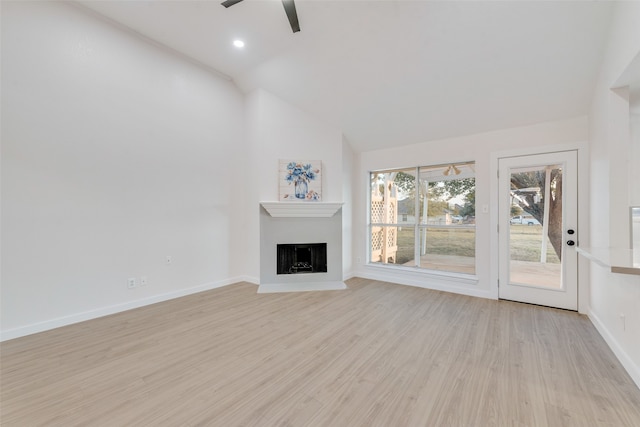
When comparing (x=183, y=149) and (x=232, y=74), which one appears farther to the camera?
(x=232, y=74)

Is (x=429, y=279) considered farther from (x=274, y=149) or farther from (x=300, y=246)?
(x=274, y=149)

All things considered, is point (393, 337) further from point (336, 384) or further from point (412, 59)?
point (412, 59)

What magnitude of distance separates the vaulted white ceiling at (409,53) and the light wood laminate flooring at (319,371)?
8.67ft

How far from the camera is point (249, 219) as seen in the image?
432cm

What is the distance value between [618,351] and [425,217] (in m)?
2.57

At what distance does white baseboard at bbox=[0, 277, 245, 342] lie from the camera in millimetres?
2443

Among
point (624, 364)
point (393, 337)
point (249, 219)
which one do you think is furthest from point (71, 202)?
point (624, 364)

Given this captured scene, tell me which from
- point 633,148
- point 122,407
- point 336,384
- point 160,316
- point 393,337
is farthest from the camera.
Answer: point 160,316

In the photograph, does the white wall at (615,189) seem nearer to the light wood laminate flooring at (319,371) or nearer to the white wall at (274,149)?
the light wood laminate flooring at (319,371)

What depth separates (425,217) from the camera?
4312 millimetres

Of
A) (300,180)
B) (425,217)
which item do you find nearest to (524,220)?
(425,217)

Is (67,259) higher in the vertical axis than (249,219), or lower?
lower

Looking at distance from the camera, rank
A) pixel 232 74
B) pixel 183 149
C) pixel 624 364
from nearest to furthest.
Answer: pixel 624 364
pixel 183 149
pixel 232 74

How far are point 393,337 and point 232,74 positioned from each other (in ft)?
14.7
